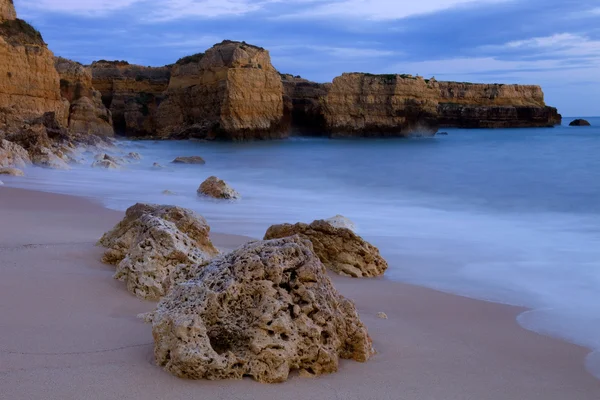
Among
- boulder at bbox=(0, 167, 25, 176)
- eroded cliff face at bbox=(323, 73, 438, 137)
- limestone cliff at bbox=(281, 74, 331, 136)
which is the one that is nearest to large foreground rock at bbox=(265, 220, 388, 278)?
boulder at bbox=(0, 167, 25, 176)

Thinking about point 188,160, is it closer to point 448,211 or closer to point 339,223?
point 448,211

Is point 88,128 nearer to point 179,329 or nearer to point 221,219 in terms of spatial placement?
point 221,219

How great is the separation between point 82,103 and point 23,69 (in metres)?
10.9

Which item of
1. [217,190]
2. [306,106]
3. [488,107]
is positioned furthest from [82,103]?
[488,107]

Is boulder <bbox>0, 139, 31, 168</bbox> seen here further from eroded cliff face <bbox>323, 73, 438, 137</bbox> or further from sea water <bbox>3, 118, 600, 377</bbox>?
eroded cliff face <bbox>323, 73, 438, 137</bbox>

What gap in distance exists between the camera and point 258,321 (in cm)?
279

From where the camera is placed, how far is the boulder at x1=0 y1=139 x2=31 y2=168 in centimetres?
1212

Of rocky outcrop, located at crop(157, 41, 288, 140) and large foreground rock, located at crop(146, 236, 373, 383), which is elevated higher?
rocky outcrop, located at crop(157, 41, 288, 140)

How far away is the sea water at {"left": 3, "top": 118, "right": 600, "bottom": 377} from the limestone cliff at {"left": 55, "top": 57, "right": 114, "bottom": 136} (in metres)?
12.6

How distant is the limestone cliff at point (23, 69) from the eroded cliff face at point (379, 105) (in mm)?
23964

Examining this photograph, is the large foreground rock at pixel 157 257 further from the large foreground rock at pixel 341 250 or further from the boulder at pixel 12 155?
the boulder at pixel 12 155

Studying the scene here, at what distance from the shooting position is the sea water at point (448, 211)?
5.22 m

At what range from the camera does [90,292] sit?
3.81 m

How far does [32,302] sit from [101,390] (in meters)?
1.25
